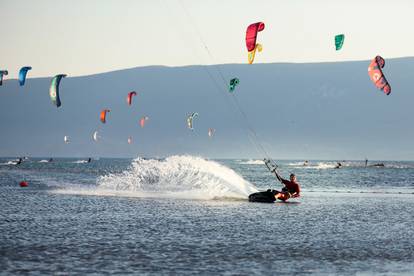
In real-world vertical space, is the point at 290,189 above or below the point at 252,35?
below

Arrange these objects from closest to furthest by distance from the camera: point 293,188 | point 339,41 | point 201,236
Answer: point 201,236 → point 293,188 → point 339,41

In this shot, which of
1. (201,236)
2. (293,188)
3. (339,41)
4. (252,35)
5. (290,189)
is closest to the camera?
(201,236)

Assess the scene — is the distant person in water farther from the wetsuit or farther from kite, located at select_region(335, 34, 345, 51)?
kite, located at select_region(335, 34, 345, 51)

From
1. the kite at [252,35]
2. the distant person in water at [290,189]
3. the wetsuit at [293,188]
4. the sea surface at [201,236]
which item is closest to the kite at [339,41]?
the kite at [252,35]

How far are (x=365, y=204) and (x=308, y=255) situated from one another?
2400cm

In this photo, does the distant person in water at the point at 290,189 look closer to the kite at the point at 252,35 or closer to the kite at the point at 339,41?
the kite at the point at 252,35

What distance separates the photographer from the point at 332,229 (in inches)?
1195

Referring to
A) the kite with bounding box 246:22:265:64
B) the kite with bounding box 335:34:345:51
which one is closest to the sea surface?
the kite with bounding box 246:22:265:64

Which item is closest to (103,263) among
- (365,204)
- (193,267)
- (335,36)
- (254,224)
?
(193,267)

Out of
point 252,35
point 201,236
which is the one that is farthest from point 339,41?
point 201,236

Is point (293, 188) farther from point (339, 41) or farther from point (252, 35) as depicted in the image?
point (339, 41)

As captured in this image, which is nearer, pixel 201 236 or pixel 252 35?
pixel 201 236

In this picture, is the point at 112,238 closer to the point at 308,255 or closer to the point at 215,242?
the point at 215,242

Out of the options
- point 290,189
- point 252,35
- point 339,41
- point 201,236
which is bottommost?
point 201,236
